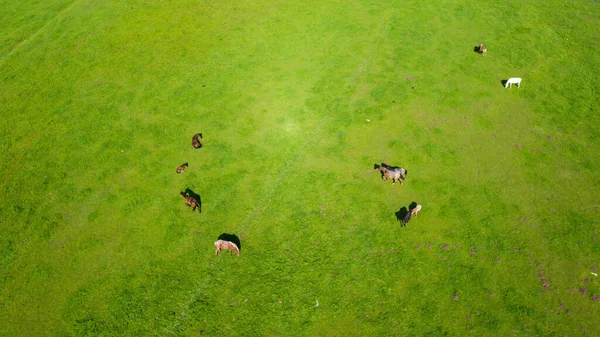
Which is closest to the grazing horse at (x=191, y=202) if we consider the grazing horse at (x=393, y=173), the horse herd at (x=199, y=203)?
the horse herd at (x=199, y=203)

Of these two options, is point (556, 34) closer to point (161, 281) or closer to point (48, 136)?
point (161, 281)

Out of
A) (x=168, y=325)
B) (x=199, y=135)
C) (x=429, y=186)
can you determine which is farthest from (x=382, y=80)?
(x=168, y=325)

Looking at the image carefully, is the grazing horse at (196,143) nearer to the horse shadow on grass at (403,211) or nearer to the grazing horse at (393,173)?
the grazing horse at (393,173)

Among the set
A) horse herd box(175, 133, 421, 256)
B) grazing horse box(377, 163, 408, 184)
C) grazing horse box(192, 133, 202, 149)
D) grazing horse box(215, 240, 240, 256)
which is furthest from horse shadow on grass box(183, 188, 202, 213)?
grazing horse box(377, 163, 408, 184)

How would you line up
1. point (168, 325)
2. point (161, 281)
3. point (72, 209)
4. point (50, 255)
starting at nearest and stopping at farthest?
point (168, 325)
point (161, 281)
point (50, 255)
point (72, 209)

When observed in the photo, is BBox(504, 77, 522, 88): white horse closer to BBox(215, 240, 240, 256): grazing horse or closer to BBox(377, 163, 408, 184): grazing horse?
BBox(377, 163, 408, 184): grazing horse

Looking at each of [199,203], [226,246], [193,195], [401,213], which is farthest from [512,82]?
[193,195]
